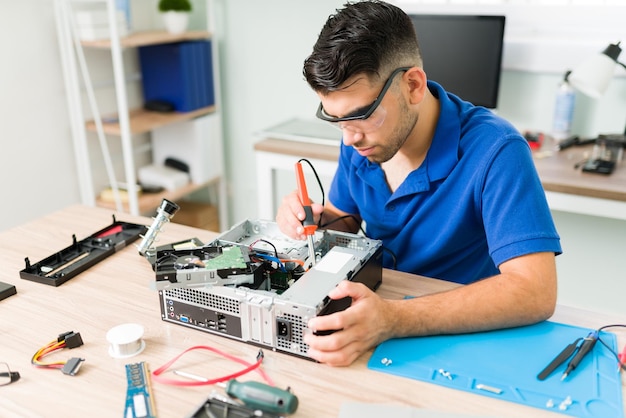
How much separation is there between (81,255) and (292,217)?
54 cm

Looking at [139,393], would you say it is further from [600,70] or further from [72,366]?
[600,70]

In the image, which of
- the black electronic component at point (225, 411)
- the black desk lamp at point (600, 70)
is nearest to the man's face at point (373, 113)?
the black electronic component at point (225, 411)

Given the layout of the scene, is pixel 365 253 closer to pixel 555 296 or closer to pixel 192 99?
pixel 555 296

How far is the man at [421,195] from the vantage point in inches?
41.7

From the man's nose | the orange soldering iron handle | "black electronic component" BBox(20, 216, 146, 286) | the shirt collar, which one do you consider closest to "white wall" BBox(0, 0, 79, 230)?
"black electronic component" BBox(20, 216, 146, 286)

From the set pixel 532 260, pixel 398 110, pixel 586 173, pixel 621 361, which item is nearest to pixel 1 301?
pixel 398 110

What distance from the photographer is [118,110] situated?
275 cm

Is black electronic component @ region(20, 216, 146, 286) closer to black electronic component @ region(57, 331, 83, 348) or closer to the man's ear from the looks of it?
black electronic component @ region(57, 331, 83, 348)

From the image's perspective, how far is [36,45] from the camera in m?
2.45

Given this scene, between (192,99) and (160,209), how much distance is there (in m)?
1.66

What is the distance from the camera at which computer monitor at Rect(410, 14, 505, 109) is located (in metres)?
2.20

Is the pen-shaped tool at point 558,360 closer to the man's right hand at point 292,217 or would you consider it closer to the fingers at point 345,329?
the fingers at point 345,329

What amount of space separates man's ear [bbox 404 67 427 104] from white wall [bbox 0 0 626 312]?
1.34 m

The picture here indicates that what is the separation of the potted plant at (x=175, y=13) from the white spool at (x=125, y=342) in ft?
6.68
